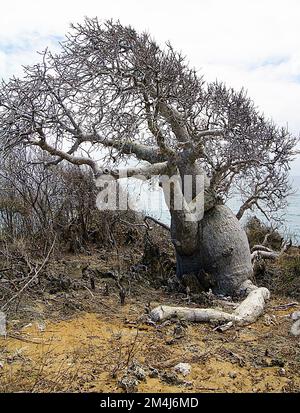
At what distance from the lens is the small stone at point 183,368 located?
134 inches

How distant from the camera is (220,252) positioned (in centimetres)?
635

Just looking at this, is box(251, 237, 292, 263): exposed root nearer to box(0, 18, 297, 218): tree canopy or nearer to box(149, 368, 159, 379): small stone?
box(0, 18, 297, 218): tree canopy

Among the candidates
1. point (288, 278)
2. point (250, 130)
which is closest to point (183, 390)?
point (250, 130)

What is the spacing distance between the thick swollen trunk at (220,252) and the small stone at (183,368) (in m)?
2.93

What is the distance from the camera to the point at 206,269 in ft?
21.3

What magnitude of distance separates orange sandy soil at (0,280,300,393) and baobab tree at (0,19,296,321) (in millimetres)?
498

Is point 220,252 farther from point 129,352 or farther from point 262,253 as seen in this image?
point 129,352

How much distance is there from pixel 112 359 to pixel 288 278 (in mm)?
4300

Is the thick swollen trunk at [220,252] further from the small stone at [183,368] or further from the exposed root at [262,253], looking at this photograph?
the small stone at [183,368]

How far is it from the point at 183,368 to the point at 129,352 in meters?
0.45

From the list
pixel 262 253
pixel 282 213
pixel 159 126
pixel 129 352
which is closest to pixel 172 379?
pixel 129 352

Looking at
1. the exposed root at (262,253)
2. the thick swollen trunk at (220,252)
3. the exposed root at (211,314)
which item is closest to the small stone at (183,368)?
the exposed root at (211,314)
